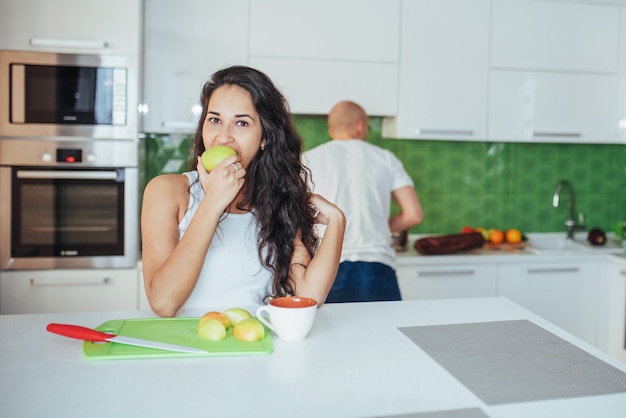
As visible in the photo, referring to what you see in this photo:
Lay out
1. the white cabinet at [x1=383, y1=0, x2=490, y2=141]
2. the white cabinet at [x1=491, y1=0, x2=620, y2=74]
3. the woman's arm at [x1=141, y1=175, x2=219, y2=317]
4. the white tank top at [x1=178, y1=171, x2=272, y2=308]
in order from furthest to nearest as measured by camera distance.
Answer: the white cabinet at [x1=491, y1=0, x2=620, y2=74] < the white cabinet at [x1=383, y1=0, x2=490, y2=141] < the white tank top at [x1=178, y1=171, x2=272, y2=308] < the woman's arm at [x1=141, y1=175, x2=219, y2=317]

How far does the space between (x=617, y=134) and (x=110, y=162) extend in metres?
2.71

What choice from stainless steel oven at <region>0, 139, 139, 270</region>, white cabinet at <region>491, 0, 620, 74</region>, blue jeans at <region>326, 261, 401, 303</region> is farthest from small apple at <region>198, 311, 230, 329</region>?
white cabinet at <region>491, 0, 620, 74</region>

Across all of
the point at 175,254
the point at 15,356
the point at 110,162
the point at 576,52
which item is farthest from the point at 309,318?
the point at 576,52

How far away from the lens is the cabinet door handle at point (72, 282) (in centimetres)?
276

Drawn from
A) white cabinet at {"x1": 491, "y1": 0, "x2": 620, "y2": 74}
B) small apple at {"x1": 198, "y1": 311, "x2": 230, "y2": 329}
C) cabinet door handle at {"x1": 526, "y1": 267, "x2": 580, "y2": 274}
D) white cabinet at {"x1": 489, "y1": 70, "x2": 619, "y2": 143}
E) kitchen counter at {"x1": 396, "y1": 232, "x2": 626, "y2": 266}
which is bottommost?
cabinet door handle at {"x1": 526, "y1": 267, "x2": 580, "y2": 274}

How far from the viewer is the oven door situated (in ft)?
8.96

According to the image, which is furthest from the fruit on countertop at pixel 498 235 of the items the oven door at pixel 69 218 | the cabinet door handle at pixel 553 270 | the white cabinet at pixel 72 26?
the white cabinet at pixel 72 26

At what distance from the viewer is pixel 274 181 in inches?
72.4

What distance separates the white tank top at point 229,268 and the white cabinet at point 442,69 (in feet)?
5.83

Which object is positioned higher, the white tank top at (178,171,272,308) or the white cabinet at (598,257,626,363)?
the white tank top at (178,171,272,308)

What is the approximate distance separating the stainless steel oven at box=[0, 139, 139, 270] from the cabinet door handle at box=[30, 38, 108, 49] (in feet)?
1.32

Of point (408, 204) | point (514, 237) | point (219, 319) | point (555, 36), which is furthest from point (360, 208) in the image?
point (555, 36)

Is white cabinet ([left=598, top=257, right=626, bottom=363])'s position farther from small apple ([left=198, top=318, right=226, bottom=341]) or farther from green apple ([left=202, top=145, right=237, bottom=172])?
small apple ([left=198, top=318, right=226, bottom=341])

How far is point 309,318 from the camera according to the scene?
1.26 meters
